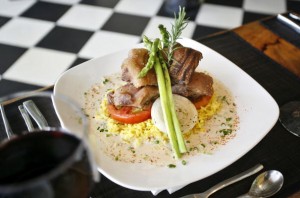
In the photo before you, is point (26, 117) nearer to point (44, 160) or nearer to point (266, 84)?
point (44, 160)

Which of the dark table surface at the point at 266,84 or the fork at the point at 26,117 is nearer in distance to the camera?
the dark table surface at the point at 266,84

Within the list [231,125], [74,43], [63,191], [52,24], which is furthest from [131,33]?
[63,191]

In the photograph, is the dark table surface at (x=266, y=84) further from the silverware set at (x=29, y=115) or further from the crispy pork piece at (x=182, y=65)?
the crispy pork piece at (x=182, y=65)

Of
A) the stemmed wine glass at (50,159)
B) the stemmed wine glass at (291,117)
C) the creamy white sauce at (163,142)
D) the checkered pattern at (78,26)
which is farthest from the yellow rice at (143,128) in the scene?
the checkered pattern at (78,26)

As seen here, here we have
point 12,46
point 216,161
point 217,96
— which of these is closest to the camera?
point 216,161

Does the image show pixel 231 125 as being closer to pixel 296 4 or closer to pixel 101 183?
pixel 101 183

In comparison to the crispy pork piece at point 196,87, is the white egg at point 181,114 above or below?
below
